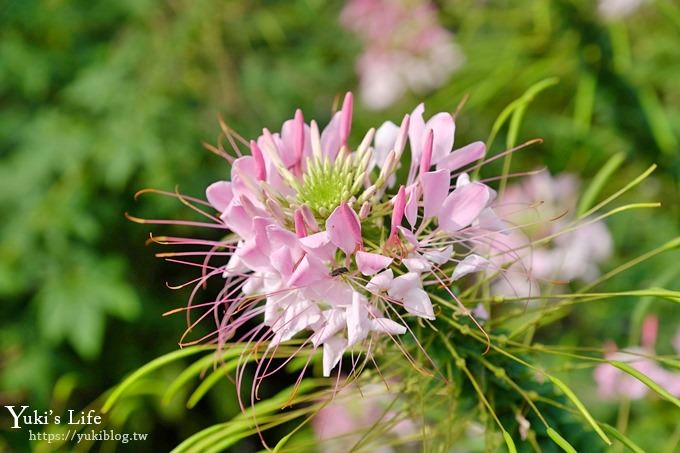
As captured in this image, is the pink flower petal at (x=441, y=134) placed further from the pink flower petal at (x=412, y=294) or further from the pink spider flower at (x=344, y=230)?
the pink flower petal at (x=412, y=294)

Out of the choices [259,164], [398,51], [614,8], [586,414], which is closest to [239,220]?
[259,164]

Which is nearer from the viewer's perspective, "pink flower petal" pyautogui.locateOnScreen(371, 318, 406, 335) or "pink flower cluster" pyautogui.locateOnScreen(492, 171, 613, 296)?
"pink flower petal" pyautogui.locateOnScreen(371, 318, 406, 335)

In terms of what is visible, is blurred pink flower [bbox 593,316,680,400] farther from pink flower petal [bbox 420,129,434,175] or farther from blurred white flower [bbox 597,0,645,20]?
blurred white flower [bbox 597,0,645,20]

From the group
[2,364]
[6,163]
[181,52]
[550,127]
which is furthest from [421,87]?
[2,364]

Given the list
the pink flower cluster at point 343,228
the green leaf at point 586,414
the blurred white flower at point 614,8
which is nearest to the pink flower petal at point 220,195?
the pink flower cluster at point 343,228

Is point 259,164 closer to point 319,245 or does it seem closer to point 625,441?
point 319,245

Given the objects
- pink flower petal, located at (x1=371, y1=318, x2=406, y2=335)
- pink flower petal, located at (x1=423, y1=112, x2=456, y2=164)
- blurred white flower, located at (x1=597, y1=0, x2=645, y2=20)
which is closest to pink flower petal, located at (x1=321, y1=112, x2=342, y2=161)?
pink flower petal, located at (x1=423, y1=112, x2=456, y2=164)

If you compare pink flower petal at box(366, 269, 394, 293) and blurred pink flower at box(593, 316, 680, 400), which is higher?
pink flower petal at box(366, 269, 394, 293)
